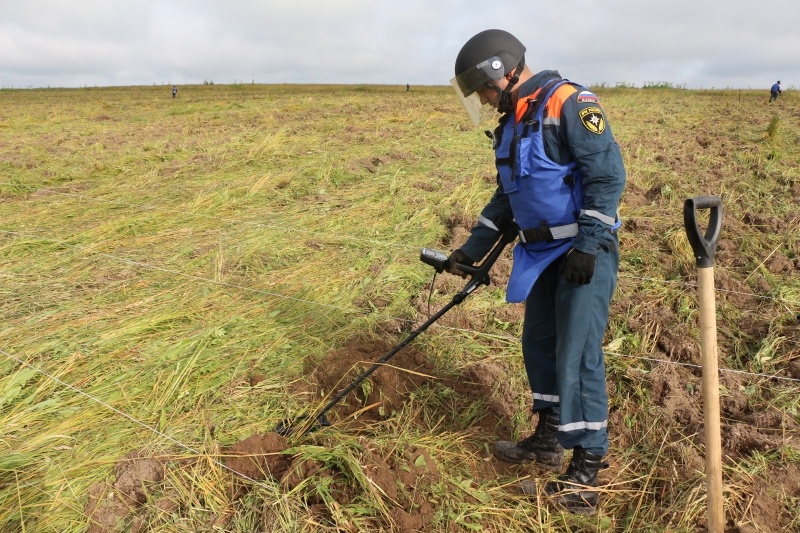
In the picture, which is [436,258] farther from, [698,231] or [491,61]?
[698,231]

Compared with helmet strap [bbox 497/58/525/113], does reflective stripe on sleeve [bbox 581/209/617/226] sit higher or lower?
lower

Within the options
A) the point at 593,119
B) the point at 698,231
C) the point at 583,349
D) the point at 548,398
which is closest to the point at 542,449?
the point at 548,398

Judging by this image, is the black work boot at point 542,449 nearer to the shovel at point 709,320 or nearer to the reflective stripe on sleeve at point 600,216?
the shovel at point 709,320

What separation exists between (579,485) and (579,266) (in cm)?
100

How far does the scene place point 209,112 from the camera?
17.0 meters

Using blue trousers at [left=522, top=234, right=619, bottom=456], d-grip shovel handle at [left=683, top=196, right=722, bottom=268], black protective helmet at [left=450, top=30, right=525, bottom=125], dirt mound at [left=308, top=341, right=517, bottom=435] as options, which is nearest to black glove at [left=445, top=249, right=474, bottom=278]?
blue trousers at [left=522, top=234, right=619, bottom=456]

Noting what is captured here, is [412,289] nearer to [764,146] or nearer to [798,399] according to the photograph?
[798,399]

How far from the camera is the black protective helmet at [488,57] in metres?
2.33

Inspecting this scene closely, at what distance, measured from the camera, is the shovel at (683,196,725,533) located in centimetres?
179

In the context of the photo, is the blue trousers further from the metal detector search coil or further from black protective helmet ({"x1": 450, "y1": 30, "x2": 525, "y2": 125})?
black protective helmet ({"x1": 450, "y1": 30, "x2": 525, "y2": 125})

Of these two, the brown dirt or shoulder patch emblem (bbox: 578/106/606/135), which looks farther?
the brown dirt

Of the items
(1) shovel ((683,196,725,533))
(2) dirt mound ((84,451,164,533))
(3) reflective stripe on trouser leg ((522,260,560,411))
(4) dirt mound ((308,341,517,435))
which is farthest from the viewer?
(4) dirt mound ((308,341,517,435))

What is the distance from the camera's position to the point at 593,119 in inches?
84.3

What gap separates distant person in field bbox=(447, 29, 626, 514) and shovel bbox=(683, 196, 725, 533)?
1.25ft
